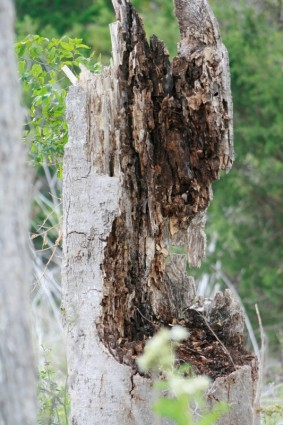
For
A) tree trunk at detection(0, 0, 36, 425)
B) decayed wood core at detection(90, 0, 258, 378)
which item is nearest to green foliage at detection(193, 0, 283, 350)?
decayed wood core at detection(90, 0, 258, 378)

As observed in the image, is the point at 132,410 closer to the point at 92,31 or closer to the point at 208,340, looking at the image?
the point at 208,340

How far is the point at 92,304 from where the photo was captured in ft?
12.8

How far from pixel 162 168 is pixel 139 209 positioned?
22 centimetres

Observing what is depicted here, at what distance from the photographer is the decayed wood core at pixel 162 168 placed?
13.1 feet

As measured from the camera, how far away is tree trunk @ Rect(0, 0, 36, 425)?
2.35 m

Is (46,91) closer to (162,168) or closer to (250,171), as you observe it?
(162,168)

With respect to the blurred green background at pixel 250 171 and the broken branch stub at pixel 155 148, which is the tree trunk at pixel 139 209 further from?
the blurred green background at pixel 250 171

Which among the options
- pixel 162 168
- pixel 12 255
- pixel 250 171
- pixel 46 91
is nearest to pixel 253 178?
pixel 250 171

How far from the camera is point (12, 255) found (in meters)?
2.36

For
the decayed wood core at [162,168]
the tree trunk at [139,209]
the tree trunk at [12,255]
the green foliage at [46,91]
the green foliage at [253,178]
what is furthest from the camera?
the green foliage at [253,178]

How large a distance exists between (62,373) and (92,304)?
303cm

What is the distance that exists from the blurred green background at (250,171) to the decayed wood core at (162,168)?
512 cm

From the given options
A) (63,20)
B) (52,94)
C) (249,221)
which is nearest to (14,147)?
(52,94)

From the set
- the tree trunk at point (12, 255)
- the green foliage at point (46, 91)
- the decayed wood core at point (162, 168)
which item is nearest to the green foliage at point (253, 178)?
the green foliage at point (46, 91)
